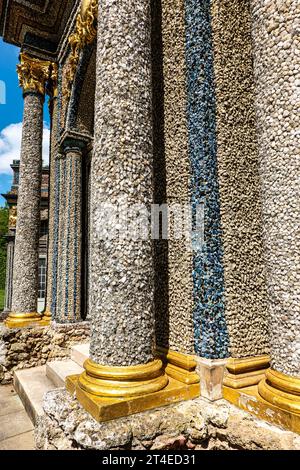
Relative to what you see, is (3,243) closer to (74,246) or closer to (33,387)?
(74,246)

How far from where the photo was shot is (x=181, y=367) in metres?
2.53

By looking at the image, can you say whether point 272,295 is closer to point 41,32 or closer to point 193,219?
point 193,219

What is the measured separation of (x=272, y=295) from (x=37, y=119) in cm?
656

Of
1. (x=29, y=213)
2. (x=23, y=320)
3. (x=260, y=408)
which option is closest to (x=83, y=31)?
(x=29, y=213)

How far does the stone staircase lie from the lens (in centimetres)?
415

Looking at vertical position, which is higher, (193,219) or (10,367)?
(193,219)

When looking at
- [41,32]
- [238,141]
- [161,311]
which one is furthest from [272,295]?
[41,32]

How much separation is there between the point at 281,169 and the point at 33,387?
4.47 meters

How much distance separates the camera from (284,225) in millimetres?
1985

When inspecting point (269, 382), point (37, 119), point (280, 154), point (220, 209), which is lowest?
point (269, 382)

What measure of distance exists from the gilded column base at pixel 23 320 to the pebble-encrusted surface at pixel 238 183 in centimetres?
475

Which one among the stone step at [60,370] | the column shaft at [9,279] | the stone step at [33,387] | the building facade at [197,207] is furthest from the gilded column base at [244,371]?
the column shaft at [9,279]

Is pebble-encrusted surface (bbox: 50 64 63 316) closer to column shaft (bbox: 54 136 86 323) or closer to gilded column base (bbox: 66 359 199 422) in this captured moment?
column shaft (bbox: 54 136 86 323)

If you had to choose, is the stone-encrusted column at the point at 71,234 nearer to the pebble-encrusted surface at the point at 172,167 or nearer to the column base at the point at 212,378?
the pebble-encrusted surface at the point at 172,167
